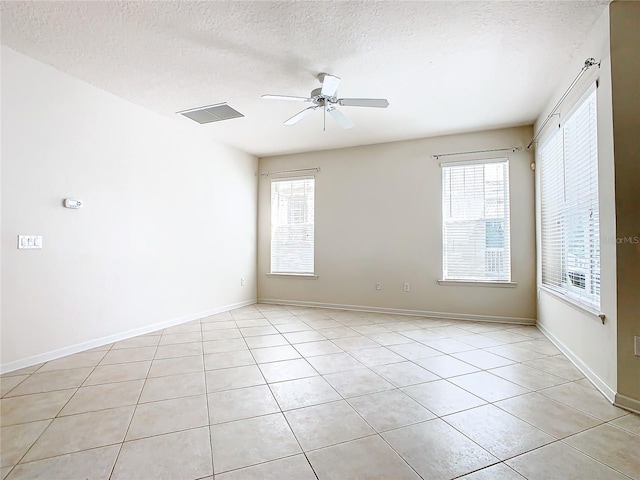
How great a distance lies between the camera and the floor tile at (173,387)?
7.34 ft

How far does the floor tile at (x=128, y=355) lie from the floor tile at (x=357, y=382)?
1.79 metres

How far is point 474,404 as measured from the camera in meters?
2.13

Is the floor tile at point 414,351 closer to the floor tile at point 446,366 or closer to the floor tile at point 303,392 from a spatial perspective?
the floor tile at point 446,366

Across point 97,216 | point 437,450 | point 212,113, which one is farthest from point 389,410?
point 212,113

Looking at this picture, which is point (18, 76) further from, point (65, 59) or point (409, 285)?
point (409, 285)

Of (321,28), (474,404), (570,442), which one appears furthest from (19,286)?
(570,442)

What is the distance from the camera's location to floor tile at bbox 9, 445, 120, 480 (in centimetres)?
145

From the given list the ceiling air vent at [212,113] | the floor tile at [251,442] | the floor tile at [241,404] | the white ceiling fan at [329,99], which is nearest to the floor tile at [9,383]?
the floor tile at [241,404]

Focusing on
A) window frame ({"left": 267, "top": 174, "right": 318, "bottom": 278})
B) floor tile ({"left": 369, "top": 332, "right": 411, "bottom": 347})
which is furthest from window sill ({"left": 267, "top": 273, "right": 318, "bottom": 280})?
floor tile ({"left": 369, "top": 332, "right": 411, "bottom": 347})

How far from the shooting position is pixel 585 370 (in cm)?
262

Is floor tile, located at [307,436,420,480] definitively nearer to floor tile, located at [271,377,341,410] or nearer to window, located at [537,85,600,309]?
A: floor tile, located at [271,377,341,410]

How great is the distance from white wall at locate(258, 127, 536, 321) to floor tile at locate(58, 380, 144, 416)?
136 inches

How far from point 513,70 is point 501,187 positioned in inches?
73.8

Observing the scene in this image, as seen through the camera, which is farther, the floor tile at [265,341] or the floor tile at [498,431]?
the floor tile at [265,341]
